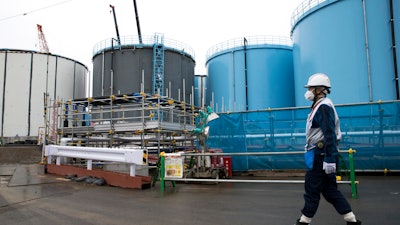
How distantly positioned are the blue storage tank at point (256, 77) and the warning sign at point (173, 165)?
1584 centimetres

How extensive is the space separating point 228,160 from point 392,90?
9.03 meters

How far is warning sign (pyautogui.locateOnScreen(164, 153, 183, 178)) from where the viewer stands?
7512 mm

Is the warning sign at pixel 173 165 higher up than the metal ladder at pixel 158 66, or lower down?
lower down

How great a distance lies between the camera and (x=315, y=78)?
4.16m

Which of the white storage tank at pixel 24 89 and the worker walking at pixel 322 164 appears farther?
the white storage tank at pixel 24 89

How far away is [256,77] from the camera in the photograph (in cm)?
2402

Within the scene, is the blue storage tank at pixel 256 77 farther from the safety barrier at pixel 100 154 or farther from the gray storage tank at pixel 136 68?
the safety barrier at pixel 100 154

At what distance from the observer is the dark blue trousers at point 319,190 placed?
375 cm

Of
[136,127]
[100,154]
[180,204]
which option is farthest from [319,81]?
[136,127]

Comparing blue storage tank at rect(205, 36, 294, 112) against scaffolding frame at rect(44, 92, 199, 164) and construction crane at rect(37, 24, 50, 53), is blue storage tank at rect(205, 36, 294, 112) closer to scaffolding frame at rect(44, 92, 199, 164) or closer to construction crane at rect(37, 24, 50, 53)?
scaffolding frame at rect(44, 92, 199, 164)

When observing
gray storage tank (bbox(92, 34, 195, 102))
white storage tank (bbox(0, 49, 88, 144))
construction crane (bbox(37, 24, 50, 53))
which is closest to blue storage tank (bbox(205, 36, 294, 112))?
gray storage tank (bbox(92, 34, 195, 102))

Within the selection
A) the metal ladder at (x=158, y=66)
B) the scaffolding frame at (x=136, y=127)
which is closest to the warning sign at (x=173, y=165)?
the scaffolding frame at (x=136, y=127)

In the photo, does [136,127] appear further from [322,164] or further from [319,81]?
[322,164]

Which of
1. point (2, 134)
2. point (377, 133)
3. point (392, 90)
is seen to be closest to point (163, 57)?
point (2, 134)
